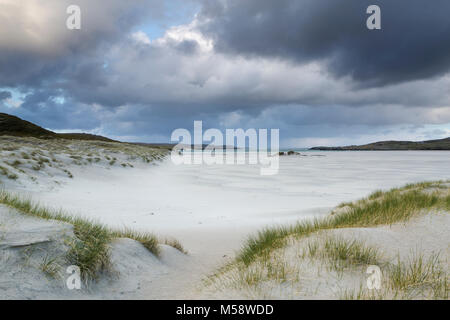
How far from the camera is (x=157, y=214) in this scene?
8.40 metres

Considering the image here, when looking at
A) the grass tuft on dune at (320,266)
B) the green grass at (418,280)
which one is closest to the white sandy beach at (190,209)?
the grass tuft on dune at (320,266)

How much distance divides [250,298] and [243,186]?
479 inches

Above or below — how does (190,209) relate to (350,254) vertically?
below

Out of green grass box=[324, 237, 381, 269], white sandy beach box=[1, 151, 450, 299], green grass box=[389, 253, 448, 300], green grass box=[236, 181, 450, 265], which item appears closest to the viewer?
green grass box=[389, 253, 448, 300]

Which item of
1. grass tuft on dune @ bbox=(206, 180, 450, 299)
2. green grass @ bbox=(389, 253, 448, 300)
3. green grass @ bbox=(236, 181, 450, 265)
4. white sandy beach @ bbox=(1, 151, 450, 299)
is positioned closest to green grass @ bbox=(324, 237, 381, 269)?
grass tuft on dune @ bbox=(206, 180, 450, 299)

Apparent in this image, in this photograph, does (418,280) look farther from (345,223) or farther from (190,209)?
(190,209)

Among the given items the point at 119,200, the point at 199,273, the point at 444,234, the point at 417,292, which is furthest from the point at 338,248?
the point at 119,200

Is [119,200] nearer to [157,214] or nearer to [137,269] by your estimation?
[157,214]

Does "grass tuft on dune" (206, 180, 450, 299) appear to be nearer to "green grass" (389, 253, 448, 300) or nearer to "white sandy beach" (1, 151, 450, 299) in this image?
"green grass" (389, 253, 448, 300)

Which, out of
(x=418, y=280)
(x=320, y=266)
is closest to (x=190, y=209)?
(x=320, y=266)

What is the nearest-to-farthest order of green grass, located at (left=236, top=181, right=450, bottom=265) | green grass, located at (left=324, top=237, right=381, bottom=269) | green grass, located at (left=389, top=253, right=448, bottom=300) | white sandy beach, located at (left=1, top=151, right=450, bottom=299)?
green grass, located at (left=389, top=253, right=448, bottom=300), green grass, located at (left=324, top=237, right=381, bottom=269), green grass, located at (left=236, top=181, right=450, bottom=265), white sandy beach, located at (left=1, top=151, right=450, bottom=299)

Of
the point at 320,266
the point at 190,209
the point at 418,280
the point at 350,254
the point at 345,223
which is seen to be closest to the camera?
the point at 418,280

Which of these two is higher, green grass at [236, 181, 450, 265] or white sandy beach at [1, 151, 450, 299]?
green grass at [236, 181, 450, 265]

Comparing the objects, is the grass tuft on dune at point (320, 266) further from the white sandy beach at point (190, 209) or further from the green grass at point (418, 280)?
the white sandy beach at point (190, 209)
